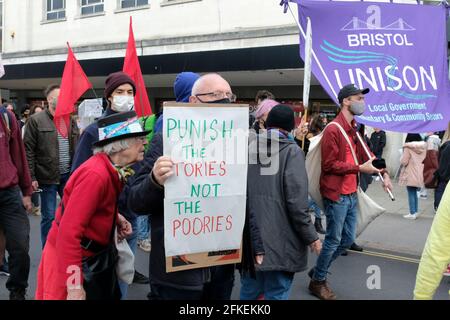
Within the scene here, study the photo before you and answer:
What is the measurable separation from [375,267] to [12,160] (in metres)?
4.11

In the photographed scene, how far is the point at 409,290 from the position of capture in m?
4.86

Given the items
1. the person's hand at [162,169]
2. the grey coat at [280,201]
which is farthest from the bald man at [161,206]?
the grey coat at [280,201]

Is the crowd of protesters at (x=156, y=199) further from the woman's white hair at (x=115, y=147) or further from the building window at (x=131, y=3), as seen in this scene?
the building window at (x=131, y=3)

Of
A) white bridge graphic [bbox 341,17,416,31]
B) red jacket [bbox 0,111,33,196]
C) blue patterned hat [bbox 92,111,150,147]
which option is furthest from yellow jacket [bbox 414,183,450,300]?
red jacket [bbox 0,111,33,196]

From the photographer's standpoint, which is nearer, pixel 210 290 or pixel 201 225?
pixel 201 225

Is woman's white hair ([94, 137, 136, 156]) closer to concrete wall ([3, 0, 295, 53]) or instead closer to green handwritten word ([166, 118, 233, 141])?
green handwritten word ([166, 118, 233, 141])

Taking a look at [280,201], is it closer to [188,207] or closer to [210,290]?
[210,290]

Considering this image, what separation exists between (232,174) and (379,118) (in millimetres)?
2331

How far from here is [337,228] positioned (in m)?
4.38

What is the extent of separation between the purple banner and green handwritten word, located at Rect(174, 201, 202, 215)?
240 cm

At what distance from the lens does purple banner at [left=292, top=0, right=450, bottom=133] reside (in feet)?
14.2

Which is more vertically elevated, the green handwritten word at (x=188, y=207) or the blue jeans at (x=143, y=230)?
the green handwritten word at (x=188, y=207)

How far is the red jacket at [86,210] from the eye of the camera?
2301 mm

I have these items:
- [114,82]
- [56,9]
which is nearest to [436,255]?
[114,82]
